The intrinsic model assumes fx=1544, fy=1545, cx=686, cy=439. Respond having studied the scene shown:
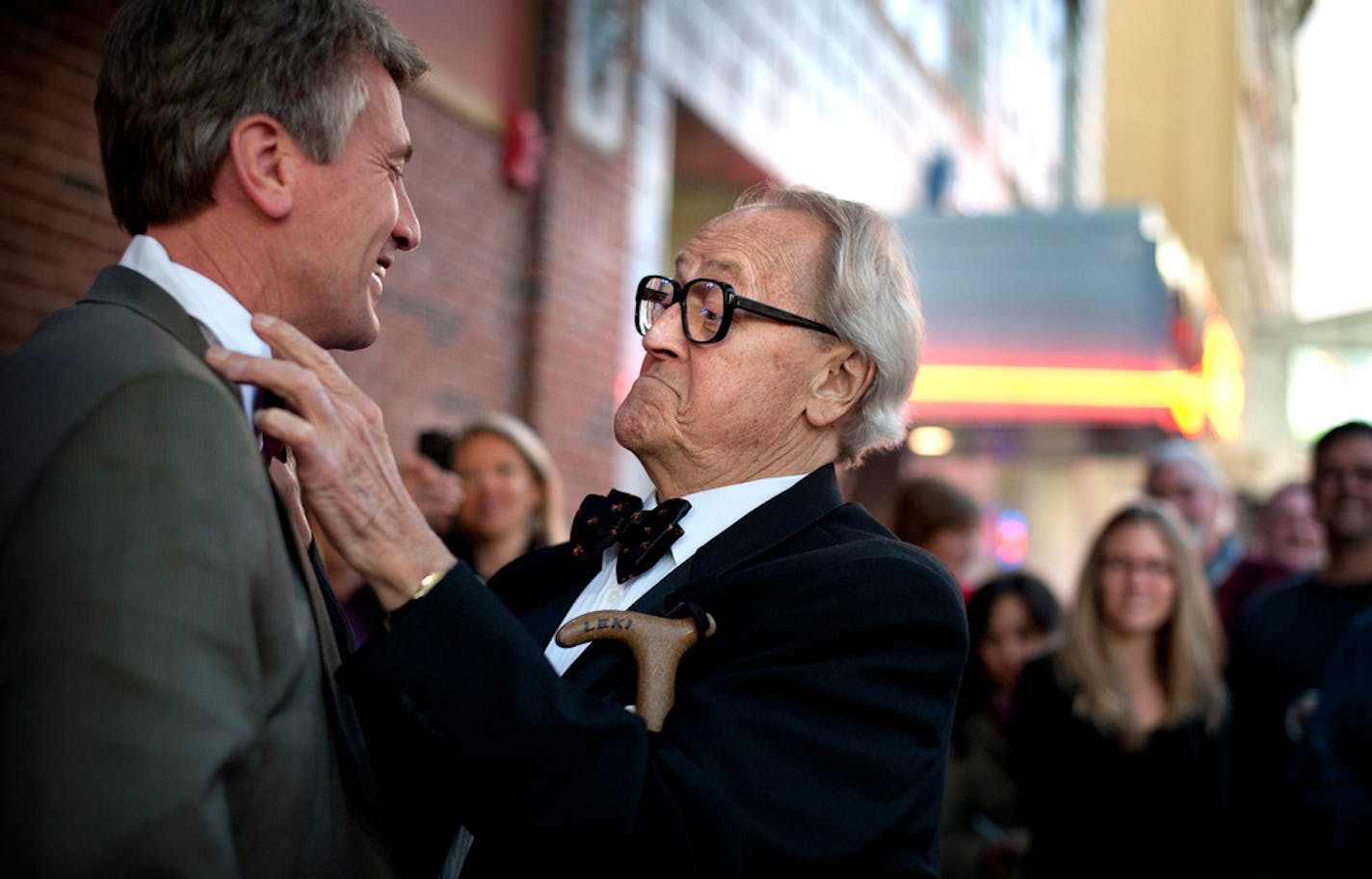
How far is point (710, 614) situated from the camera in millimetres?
2154

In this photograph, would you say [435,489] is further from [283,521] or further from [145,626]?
→ [145,626]

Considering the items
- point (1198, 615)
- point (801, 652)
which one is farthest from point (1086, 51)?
point (801, 652)

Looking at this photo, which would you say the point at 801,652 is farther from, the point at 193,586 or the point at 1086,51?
the point at 1086,51

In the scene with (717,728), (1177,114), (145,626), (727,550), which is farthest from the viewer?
(1177,114)

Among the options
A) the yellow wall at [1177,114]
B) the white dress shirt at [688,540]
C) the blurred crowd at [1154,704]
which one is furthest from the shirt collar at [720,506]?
the yellow wall at [1177,114]

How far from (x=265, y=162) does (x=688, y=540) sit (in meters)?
0.86

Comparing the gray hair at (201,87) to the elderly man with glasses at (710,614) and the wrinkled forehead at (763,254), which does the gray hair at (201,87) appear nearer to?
the elderly man with glasses at (710,614)

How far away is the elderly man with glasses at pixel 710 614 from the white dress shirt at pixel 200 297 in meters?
0.12

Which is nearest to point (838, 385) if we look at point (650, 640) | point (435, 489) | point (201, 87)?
point (650, 640)

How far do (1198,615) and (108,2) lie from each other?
4.27m

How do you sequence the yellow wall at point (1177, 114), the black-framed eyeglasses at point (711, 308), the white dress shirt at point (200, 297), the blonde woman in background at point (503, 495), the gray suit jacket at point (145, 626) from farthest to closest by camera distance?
the yellow wall at point (1177, 114) → the blonde woman in background at point (503, 495) → the black-framed eyeglasses at point (711, 308) → the white dress shirt at point (200, 297) → the gray suit jacket at point (145, 626)

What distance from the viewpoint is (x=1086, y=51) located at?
27.4 metres

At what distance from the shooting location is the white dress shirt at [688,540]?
2.37 meters

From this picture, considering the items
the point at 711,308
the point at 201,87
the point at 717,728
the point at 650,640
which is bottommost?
the point at 717,728
